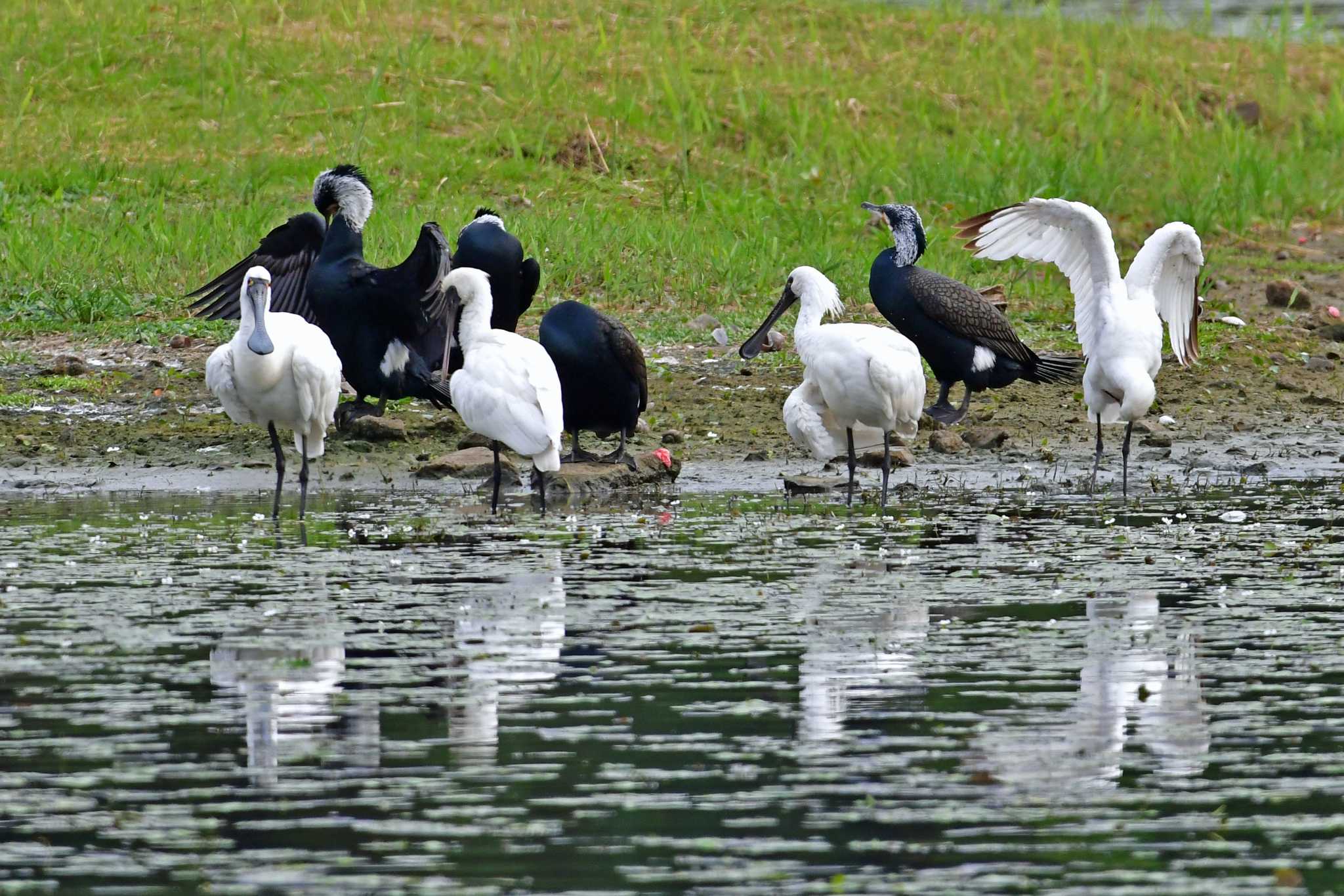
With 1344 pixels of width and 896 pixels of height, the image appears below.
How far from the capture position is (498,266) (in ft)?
35.4

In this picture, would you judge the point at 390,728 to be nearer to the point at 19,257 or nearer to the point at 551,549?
the point at 551,549

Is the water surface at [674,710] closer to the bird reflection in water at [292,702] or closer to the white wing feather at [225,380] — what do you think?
the bird reflection in water at [292,702]

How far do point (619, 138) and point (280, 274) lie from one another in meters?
4.40

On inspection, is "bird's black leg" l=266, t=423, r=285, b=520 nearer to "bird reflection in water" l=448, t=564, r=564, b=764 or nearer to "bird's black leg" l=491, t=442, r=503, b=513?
"bird's black leg" l=491, t=442, r=503, b=513

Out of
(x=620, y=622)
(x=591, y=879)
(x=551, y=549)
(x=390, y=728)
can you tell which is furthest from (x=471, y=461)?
(x=591, y=879)

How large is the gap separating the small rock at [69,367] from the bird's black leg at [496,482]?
9.99 ft

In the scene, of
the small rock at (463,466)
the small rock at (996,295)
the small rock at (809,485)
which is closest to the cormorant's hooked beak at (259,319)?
the small rock at (463,466)

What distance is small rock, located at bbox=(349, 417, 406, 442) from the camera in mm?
10703

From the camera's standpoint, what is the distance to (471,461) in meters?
10.1

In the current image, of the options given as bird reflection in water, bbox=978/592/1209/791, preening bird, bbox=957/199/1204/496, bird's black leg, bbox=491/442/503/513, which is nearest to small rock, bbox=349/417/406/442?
bird's black leg, bbox=491/442/503/513

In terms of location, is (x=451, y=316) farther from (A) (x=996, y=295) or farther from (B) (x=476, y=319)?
(A) (x=996, y=295)

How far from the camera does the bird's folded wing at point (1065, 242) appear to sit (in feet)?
32.7

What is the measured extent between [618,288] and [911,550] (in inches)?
203

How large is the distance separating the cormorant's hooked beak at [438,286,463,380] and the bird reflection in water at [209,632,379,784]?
3.88 meters
